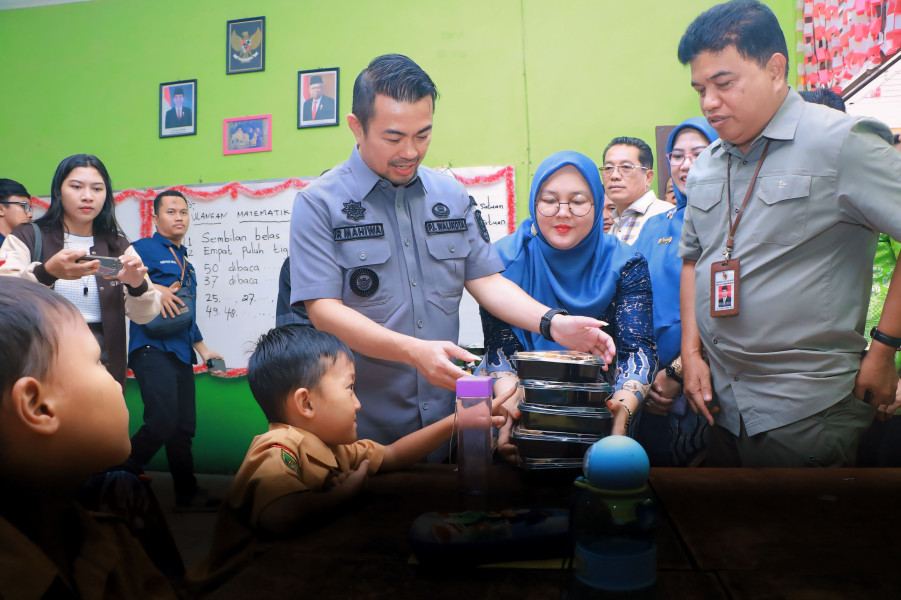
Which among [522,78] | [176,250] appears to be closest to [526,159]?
[522,78]

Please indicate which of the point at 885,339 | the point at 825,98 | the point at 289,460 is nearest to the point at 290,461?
the point at 289,460

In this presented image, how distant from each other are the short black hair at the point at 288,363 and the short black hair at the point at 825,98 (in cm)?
118

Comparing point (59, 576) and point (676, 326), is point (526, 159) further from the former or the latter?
point (59, 576)

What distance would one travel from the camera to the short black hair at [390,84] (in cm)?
139

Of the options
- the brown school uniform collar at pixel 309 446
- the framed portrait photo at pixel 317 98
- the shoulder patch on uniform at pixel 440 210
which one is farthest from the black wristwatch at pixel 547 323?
the framed portrait photo at pixel 317 98

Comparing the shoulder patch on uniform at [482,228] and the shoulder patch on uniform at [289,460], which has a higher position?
the shoulder patch on uniform at [482,228]

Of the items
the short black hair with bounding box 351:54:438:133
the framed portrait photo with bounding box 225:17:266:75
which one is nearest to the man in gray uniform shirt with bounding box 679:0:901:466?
the short black hair with bounding box 351:54:438:133

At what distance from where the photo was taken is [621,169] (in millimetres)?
1564

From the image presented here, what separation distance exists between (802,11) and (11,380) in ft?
5.76

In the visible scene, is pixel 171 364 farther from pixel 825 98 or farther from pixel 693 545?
pixel 825 98

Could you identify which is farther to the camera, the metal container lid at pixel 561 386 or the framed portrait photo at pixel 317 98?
the framed portrait photo at pixel 317 98

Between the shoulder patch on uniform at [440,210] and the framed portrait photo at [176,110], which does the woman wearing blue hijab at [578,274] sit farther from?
the framed portrait photo at [176,110]

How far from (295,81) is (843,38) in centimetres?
137

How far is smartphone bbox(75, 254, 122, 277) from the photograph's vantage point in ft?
4.69
